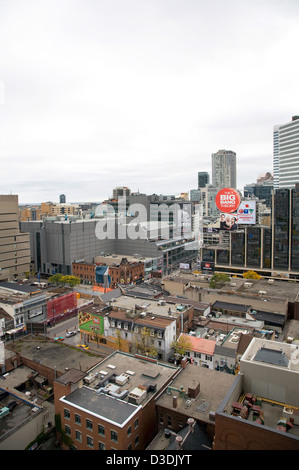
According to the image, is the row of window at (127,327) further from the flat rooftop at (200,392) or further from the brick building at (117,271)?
the brick building at (117,271)

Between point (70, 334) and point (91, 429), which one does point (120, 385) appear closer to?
point (91, 429)

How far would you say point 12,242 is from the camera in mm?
68812

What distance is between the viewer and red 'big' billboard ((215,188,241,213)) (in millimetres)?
70562

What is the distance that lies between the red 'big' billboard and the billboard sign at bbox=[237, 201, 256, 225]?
1518 mm

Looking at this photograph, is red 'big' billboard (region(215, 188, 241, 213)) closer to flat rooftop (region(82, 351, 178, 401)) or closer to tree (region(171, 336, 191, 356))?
tree (region(171, 336, 191, 356))

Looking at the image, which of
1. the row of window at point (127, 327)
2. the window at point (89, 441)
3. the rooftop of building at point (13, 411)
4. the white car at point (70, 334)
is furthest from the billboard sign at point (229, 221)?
the window at point (89, 441)

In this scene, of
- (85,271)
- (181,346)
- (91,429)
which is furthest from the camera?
(85,271)

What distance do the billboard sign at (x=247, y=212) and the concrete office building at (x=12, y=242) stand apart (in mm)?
48501

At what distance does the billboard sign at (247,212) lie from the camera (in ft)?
231

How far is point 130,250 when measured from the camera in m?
82.2

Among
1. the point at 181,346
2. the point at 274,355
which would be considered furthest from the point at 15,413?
the point at 274,355

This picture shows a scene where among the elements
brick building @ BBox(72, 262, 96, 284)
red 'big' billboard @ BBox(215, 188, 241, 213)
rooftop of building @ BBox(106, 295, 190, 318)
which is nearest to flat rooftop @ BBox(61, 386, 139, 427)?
rooftop of building @ BBox(106, 295, 190, 318)

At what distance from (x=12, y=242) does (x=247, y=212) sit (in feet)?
171
